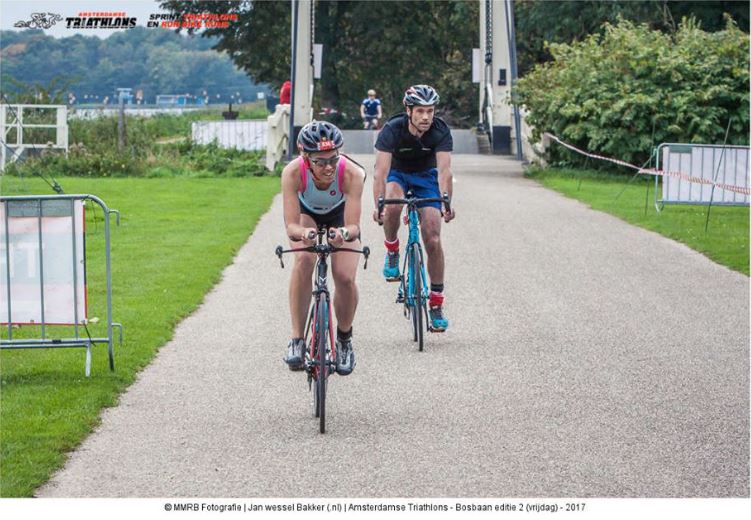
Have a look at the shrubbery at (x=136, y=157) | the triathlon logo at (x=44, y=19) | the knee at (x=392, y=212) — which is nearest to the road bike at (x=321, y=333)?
the knee at (x=392, y=212)

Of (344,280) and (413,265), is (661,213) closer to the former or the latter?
(413,265)

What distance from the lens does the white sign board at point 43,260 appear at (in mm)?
9867

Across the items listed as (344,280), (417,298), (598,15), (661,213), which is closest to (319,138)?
(344,280)

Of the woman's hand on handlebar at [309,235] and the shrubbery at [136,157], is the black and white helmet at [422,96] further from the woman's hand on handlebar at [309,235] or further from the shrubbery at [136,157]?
the shrubbery at [136,157]

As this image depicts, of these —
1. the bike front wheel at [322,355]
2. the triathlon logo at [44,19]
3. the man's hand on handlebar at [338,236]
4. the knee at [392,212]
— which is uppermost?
the triathlon logo at [44,19]

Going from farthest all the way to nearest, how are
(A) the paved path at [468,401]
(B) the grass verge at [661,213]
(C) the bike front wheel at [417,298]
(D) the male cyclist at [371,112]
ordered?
(D) the male cyclist at [371,112]
(B) the grass verge at [661,213]
(C) the bike front wheel at [417,298]
(A) the paved path at [468,401]

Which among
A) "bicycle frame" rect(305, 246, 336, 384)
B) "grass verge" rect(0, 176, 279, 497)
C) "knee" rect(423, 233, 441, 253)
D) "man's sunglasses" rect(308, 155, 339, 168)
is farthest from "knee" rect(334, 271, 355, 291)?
"knee" rect(423, 233, 441, 253)

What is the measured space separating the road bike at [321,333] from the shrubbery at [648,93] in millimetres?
21185

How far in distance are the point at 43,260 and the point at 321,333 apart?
Result: 2437mm

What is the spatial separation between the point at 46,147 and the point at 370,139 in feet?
42.5

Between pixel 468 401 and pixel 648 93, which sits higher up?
pixel 648 93

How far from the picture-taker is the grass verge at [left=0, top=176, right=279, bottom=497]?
8188mm

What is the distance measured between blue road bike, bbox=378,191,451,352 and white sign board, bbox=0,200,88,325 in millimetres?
2582

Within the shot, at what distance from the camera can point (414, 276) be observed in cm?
1176
